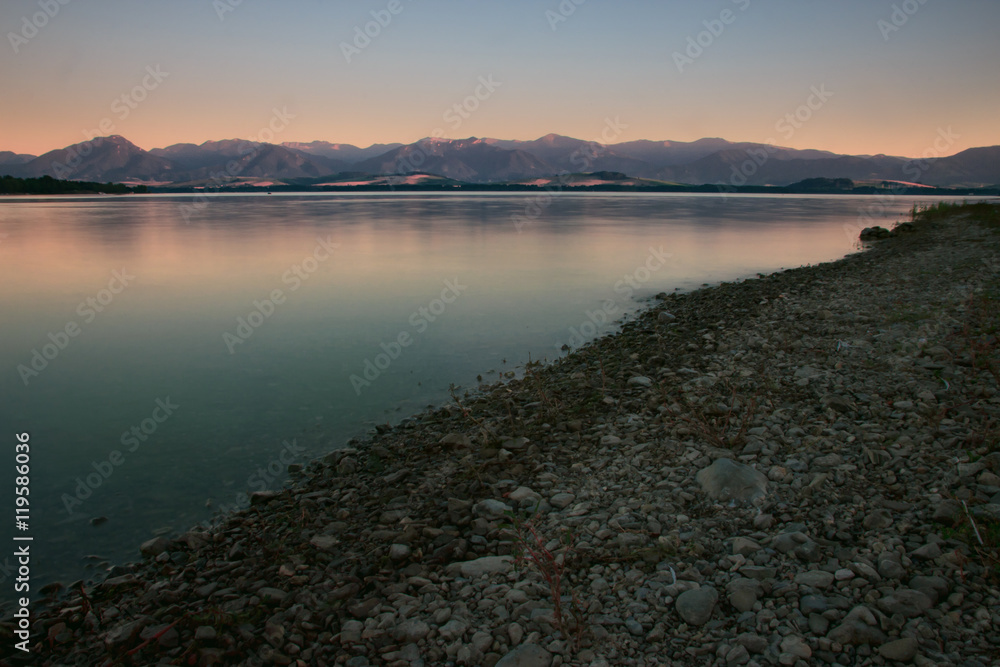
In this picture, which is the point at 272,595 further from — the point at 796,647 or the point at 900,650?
the point at 900,650

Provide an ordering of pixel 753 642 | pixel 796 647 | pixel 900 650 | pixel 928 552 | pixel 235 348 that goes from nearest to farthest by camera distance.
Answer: pixel 900 650, pixel 796 647, pixel 753 642, pixel 928 552, pixel 235 348

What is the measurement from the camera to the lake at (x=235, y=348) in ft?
25.4

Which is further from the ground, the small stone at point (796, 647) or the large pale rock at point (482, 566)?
the small stone at point (796, 647)

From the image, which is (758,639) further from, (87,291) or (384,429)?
(87,291)

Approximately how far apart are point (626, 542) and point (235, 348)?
38.4 ft

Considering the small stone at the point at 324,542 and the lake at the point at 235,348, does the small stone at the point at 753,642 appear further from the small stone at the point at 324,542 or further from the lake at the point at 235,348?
the lake at the point at 235,348

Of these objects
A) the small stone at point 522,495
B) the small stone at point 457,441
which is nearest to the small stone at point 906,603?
the small stone at point 522,495

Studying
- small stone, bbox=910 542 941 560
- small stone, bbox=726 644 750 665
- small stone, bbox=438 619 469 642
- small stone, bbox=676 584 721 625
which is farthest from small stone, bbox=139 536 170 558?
small stone, bbox=910 542 941 560

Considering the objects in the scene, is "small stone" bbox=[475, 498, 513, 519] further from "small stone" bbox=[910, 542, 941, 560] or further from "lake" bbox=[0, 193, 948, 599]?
"small stone" bbox=[910, 542, 941, 560]

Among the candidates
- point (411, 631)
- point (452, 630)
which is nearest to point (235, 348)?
point (411, 631)

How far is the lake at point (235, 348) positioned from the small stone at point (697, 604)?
18.4 feet

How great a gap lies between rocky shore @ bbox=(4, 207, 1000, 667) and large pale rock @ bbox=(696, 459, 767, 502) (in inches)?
1.0

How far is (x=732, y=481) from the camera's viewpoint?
5875 mm

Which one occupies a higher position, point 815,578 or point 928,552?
point 928,552
